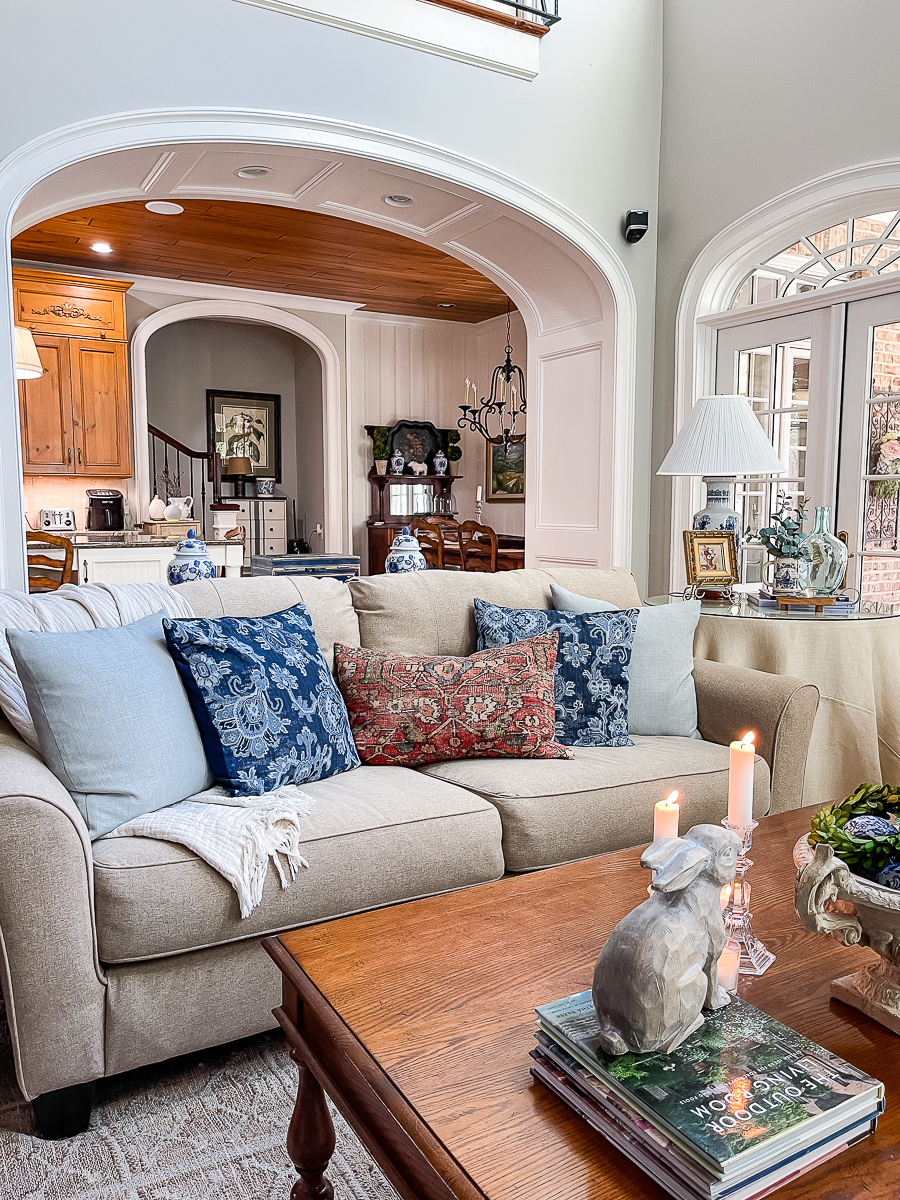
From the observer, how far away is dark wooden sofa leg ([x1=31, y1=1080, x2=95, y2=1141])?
1.58 metres

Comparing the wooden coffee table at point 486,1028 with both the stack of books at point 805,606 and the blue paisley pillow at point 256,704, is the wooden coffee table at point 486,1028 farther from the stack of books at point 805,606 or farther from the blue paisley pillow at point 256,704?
the stack of books at point 805,606

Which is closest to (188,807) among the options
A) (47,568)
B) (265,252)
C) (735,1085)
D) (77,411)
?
(735,1085)

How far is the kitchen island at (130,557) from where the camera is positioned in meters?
5.43

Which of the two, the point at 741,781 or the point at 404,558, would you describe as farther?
the point at 404,558

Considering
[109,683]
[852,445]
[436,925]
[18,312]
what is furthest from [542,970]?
[18,312]

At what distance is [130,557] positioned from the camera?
5.62 metres

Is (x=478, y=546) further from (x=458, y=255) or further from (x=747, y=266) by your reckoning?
(x=747, y=266)

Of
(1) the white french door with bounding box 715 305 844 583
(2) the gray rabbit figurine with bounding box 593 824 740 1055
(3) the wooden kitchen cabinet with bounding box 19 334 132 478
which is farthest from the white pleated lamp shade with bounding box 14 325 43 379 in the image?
(2) the gray rabbit figurine with bounding box 593 824 740 1055

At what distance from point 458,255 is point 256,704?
3.81 m

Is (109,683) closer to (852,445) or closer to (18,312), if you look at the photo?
(852,445)

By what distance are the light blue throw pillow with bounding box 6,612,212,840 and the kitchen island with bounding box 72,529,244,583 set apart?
344cm

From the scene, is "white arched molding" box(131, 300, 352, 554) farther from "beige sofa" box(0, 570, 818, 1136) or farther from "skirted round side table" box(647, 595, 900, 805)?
"skirted round side table" box(647, 595, 900, 805)

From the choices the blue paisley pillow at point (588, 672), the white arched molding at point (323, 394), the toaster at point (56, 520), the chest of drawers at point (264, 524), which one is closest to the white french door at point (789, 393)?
the blue paisley pillow at point (588, 672)

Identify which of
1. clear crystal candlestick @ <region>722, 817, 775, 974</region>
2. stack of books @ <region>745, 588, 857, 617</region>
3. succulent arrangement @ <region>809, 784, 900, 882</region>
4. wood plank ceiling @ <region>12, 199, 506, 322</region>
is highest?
wood plank ceiling @ <region>12, 199, 506, 322</region>
